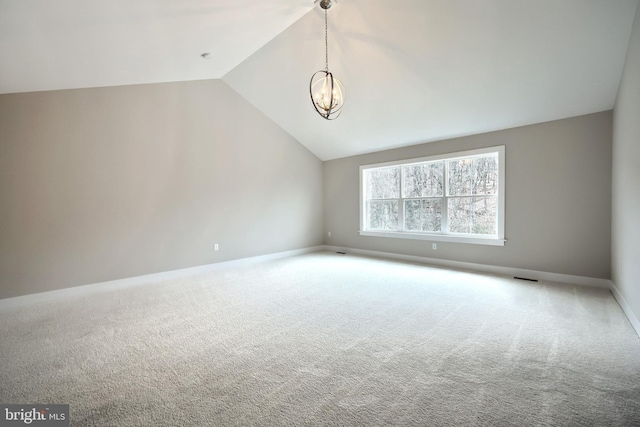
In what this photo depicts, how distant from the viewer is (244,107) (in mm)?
5656

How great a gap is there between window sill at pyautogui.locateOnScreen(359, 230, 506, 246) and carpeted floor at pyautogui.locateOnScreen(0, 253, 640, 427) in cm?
110

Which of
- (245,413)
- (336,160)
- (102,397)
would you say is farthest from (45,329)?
(336,160)

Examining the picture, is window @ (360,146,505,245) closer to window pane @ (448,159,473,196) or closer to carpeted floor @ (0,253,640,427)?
window pane @ (448,159,473,196)

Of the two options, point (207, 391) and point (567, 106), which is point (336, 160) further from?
point (207, 391)

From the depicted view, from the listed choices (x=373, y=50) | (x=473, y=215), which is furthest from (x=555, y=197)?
(x=373, y=50)

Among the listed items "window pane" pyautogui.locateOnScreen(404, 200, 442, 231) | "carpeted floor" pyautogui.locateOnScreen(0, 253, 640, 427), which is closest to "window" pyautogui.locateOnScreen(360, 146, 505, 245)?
"window pane" pyautogui.locateOnScreen(404, 200, 442, 231)

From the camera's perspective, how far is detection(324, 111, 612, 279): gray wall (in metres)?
3.83

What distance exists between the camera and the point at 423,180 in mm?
5734

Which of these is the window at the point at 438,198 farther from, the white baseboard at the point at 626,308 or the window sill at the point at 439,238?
the white baseboard at the point at 626,308

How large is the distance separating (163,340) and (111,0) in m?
2.92

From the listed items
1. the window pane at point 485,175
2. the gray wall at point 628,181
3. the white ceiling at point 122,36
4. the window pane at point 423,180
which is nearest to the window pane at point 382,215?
the window pane at point 423,180

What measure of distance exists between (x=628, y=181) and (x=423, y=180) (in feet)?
10.1

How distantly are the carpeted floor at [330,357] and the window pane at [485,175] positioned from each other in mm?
1834

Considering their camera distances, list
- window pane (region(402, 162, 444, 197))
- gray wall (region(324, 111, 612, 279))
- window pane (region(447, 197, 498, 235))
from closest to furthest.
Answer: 1. gray wall (region(324, 111, 612, 279))
2. window pane (region(447, 197, 498, 235))
3. window pane (region(402, 162, 444, 197))
